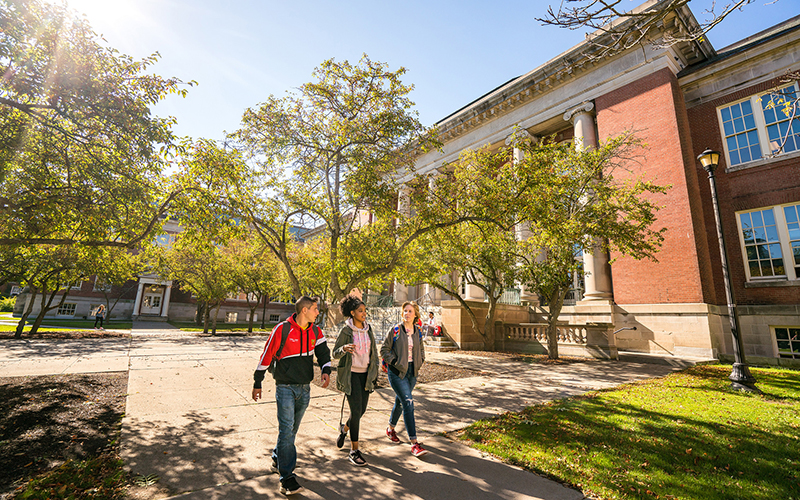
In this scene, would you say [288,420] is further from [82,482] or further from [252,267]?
[252,267]

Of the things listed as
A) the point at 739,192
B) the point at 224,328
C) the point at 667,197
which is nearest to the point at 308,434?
the point at 667,197

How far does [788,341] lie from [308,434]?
18.6m

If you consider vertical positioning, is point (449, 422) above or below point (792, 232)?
below

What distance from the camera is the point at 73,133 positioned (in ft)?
25.3

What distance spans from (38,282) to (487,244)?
829 inches

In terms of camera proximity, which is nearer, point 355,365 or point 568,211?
point 355,365

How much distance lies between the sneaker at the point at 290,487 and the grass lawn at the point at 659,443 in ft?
8.02

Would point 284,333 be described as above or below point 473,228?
below

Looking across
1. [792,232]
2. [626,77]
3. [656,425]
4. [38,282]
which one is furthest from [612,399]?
[38,282]

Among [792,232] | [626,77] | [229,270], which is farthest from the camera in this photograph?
[229,270]

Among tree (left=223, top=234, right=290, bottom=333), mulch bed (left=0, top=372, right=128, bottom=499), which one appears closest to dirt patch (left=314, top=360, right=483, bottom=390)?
mulch bed (left=0, top=372, right=128, bottom=499)

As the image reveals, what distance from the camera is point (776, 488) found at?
3.64 metres

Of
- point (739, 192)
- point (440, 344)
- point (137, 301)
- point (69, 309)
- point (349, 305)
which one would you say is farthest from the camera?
point (137, 301)

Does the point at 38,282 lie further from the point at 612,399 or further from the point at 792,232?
the point at 792,232
